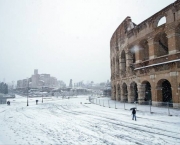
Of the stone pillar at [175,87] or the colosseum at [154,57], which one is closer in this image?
the stone pillar at [175,87]

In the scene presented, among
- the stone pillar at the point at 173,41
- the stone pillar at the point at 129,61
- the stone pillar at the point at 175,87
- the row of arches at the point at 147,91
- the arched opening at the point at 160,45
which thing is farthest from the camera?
the stone pillar at the point at 129,61

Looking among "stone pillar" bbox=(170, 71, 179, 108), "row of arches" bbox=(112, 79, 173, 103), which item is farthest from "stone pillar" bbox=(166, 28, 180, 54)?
"row of arches" bbox=(112, 79, 173, 103)

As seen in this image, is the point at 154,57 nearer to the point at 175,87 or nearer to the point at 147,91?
the point at 175,87

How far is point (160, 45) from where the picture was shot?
23.2m

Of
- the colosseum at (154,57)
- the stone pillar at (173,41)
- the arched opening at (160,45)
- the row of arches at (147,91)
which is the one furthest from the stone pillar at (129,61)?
the stone pillar at (173,41)

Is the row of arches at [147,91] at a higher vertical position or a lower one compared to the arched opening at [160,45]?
lower

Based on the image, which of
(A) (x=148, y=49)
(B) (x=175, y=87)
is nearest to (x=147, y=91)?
(A) (x=148, y=49)

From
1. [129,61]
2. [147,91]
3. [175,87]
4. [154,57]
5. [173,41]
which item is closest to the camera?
[175,87]

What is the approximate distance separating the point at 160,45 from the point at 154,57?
2.74 metres

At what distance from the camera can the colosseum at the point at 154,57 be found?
1892 centimetres

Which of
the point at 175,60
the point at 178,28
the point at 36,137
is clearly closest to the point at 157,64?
the point at 175,60

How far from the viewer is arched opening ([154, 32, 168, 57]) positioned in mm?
21844

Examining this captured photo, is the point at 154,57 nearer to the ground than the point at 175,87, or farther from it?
farther from it

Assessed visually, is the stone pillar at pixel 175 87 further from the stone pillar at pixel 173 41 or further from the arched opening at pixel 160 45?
the arched opening at pixel 160 45
